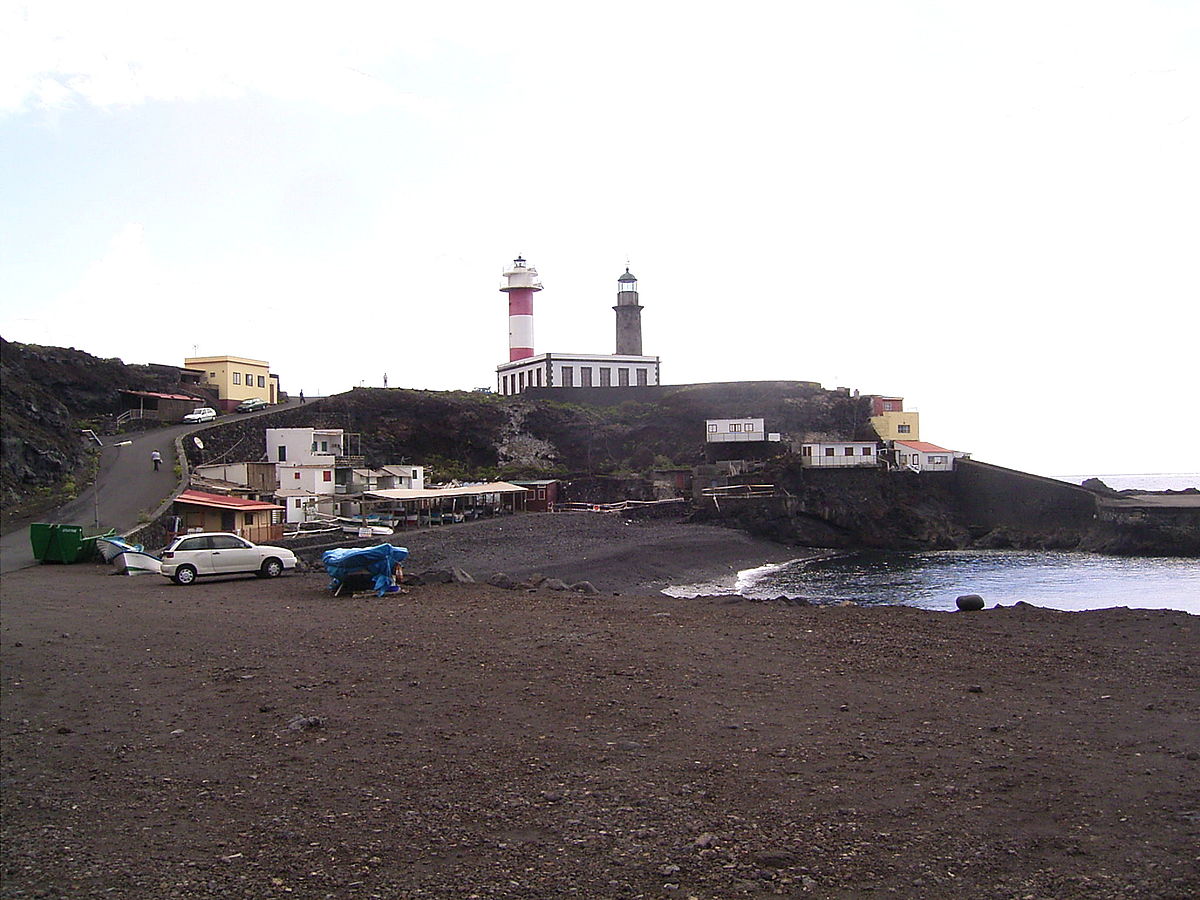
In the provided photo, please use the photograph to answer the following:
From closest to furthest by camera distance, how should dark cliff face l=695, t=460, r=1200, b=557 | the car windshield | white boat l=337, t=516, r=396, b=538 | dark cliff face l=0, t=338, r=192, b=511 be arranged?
the car windshield < dark cliff face l=0, t=338, r=192, b=511 < white boat l=337, t=516, r=396, b=538 < dark cliff face l=695, t=460, r=1200, b=557

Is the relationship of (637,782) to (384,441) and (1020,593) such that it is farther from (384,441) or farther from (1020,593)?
(384,441)

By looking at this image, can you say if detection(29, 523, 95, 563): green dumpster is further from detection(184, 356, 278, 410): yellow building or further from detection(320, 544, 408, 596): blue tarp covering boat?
detection(184, 356, 278, 410): yellow building

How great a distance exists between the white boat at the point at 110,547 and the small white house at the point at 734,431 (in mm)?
40065

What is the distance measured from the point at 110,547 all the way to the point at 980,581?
28.6m

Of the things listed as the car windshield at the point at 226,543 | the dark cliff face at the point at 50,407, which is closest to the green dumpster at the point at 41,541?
the car windshield at the point at 226,543

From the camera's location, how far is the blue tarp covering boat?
1823 centimetres

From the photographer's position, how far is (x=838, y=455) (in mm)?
55688

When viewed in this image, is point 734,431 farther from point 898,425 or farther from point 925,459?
point 898,425

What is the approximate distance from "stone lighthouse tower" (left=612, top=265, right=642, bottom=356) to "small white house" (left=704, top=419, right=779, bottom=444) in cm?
1617

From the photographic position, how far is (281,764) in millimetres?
7527

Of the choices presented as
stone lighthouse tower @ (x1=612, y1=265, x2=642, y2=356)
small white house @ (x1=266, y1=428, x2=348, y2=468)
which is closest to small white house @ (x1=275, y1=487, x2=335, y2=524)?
small white house @ (x1=266, y1=428, x2=348, y2=468)

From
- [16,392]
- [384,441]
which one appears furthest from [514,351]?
[16,392]

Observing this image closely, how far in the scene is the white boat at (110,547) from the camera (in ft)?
75.8

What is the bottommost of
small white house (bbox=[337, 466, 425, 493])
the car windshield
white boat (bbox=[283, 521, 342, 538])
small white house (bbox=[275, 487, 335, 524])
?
white boat (bbox=[283, 521, 342, 538])
